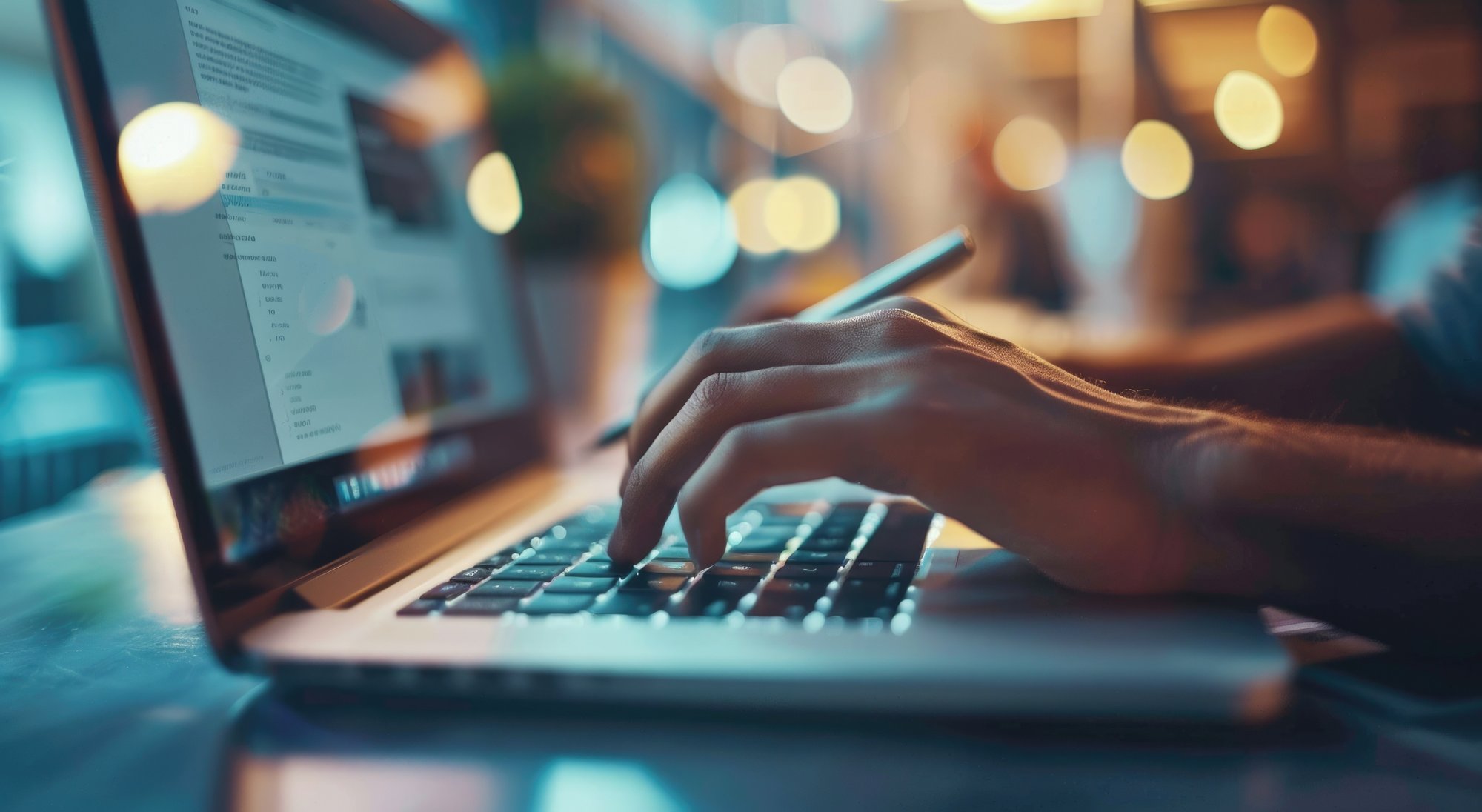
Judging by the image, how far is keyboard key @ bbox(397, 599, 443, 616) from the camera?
1.22ft

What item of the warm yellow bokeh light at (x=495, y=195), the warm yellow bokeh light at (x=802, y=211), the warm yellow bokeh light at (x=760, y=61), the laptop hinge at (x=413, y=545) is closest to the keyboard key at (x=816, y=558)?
the laptop hinge at (x=413, y=545)

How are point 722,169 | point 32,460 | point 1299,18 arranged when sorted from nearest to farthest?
point 32,460
point 1299,18
point 722,169

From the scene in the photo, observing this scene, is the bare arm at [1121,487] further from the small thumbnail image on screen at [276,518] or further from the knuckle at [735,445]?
the small thumbnail image on screen at [276,518]

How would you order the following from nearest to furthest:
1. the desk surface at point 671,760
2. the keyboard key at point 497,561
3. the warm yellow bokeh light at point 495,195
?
the desk surface at point 671,760 < the keyboard key at point 497,561 < the warm yellow bokeh light at point 495,195

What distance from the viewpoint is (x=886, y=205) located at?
5.04 meters

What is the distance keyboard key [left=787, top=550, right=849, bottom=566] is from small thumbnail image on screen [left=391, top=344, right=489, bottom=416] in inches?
12.8

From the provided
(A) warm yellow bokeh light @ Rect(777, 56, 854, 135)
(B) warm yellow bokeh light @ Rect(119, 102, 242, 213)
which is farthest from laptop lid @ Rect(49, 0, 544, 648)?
(A) warm yellow bokeh light @ Rect(777, 56, 854, 135)

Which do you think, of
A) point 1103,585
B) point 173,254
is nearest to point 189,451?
point 173,254

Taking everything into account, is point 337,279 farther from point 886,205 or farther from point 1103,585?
point 886,205

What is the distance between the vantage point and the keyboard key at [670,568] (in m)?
0.41

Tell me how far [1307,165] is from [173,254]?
455cm

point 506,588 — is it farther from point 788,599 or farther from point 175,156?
point 175,156

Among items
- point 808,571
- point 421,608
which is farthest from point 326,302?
point 808,571

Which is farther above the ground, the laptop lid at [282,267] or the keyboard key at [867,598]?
the laptop lid at [282,267]
